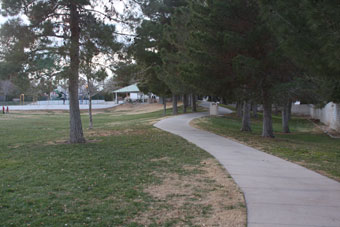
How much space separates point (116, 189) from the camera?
6.38m

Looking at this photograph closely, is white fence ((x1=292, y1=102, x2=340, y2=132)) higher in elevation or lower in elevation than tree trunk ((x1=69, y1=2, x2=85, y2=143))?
lower

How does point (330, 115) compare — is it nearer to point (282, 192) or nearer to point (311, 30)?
point (311, 30)

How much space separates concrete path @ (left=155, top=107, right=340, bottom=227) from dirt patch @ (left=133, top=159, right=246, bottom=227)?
0.23 metres

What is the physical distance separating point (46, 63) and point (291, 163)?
27.5ft

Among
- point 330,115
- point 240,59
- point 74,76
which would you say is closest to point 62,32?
point 74,76

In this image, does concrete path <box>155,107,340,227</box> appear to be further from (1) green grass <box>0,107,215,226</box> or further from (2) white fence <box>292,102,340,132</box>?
(2) white fence <box>292,102,340,132</box>

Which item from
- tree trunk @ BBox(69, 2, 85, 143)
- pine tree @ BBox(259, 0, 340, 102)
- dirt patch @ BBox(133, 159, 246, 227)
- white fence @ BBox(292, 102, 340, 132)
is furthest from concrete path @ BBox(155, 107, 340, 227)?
white fence @ BBox(292, 102, 340, 132)

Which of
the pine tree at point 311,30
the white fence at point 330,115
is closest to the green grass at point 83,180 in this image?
the pine tree at point 311,30

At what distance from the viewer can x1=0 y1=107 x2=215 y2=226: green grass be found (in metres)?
4.95

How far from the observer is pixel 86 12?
12797 mm

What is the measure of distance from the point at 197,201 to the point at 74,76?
25.1ft

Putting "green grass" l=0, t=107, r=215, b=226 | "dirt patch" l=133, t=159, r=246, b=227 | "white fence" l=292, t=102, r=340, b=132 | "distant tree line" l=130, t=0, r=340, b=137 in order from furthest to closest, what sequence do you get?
1. "white fence" l=292, t=102, r=340, b=132
2. "distant tree line" l=130, t=0, r=340, b=137
3. "green grass" l=0, t=107, r=215, b=226
4. "dirt patch" l=133, t=159, r=246, b=227

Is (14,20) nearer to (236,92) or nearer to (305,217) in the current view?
(236,92)

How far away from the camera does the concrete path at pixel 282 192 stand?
4828mm
